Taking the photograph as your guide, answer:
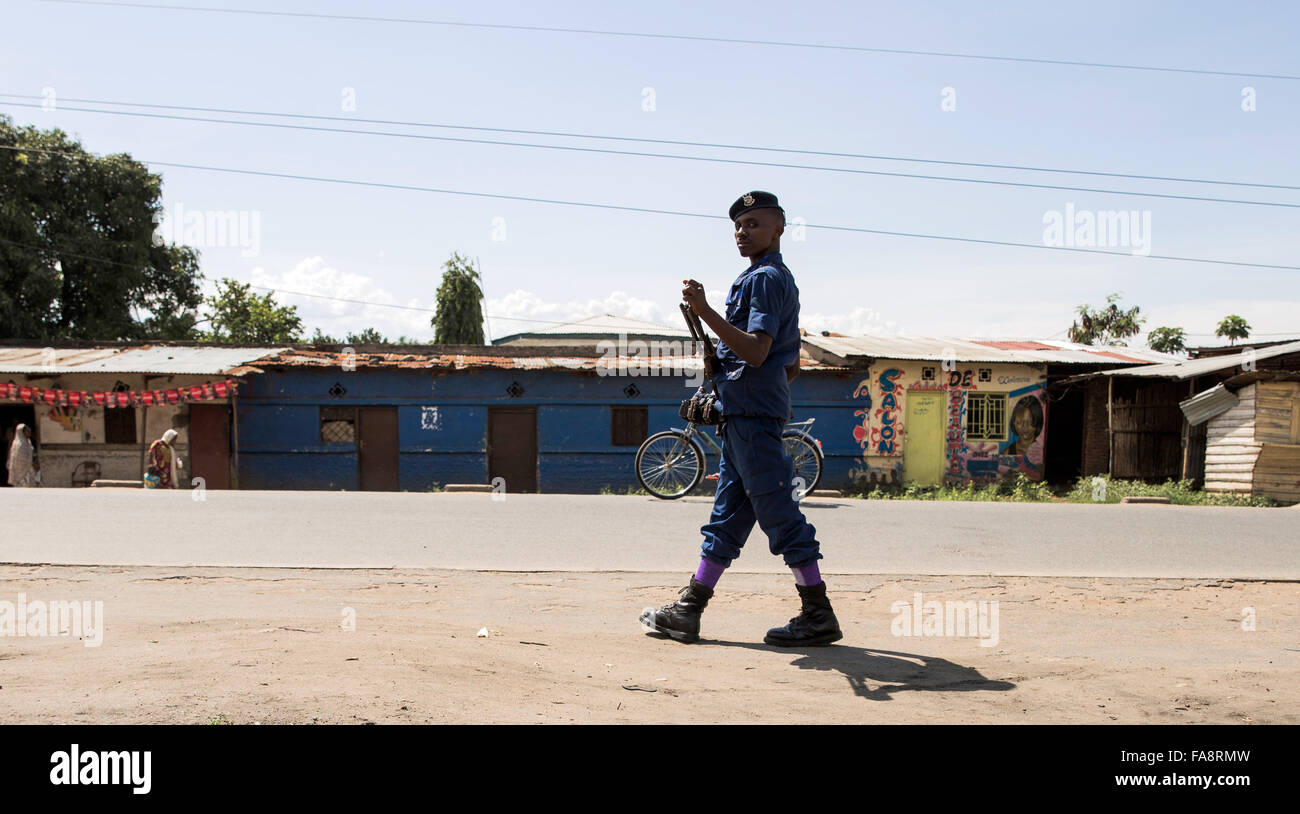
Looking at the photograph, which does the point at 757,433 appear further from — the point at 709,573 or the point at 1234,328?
the point at 1234,328

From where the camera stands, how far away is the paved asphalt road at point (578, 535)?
5914mm

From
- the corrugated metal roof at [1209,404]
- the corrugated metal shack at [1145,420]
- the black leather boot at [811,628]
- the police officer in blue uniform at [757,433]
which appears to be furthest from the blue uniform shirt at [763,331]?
the corrugated metal shack at [1145,420]

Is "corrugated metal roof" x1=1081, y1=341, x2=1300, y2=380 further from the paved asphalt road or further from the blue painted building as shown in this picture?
the paved asphalt road

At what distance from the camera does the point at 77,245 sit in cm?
2866

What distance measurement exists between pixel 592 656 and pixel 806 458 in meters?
8.35

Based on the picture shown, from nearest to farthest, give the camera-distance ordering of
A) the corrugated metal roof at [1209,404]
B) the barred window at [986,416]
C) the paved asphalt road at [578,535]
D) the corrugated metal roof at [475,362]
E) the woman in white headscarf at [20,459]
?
the paved asphalt road at [578,535] < the corrugated metal roof at [1209,404] < the woman in white headscarf at [20,459] < the corrugated metal roof at [475,362] < the barred window at [986,416]

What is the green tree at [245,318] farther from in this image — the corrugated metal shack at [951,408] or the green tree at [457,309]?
the corrugated metal shack at [951,408]

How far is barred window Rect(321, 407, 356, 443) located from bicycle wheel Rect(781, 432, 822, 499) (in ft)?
38.0

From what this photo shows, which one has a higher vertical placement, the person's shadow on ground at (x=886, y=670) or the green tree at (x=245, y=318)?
the green tree at (x=245, y=318)

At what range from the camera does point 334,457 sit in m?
19.5

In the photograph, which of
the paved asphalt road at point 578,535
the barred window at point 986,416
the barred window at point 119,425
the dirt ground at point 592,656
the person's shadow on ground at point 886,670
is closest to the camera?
the dirt ground at point 592,656

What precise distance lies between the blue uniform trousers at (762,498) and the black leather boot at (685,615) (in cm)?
18
